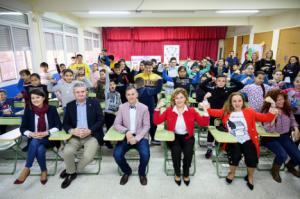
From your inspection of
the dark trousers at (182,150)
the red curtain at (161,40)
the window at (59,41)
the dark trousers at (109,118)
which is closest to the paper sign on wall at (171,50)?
the red curtain at (161,40)

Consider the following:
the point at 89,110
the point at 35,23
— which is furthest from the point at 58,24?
the point at 89,110

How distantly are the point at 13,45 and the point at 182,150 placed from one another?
455 cm

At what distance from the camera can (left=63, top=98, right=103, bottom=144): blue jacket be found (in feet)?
8.11

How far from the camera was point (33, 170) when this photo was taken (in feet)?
8.66

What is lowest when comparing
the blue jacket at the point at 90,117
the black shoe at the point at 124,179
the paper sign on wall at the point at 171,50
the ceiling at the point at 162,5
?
the black shoe at the point at 124,179

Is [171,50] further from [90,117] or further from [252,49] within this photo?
[90,117]

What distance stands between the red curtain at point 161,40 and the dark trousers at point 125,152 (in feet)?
31.7

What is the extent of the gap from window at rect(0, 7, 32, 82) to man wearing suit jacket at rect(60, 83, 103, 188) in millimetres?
2783

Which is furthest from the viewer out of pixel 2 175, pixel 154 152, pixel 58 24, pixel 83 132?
pixel 58 24

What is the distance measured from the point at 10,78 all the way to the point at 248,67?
5299mm

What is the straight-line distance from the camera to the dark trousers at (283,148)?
7.63 feet

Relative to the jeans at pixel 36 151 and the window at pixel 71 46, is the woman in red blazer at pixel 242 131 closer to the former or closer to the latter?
the jeans at pixel 36 151

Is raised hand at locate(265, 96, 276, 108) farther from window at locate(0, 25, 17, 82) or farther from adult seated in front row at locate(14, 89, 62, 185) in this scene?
window at locate(0, 25, 17, 82)

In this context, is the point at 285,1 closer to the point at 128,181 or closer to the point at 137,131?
the point at 137,131
